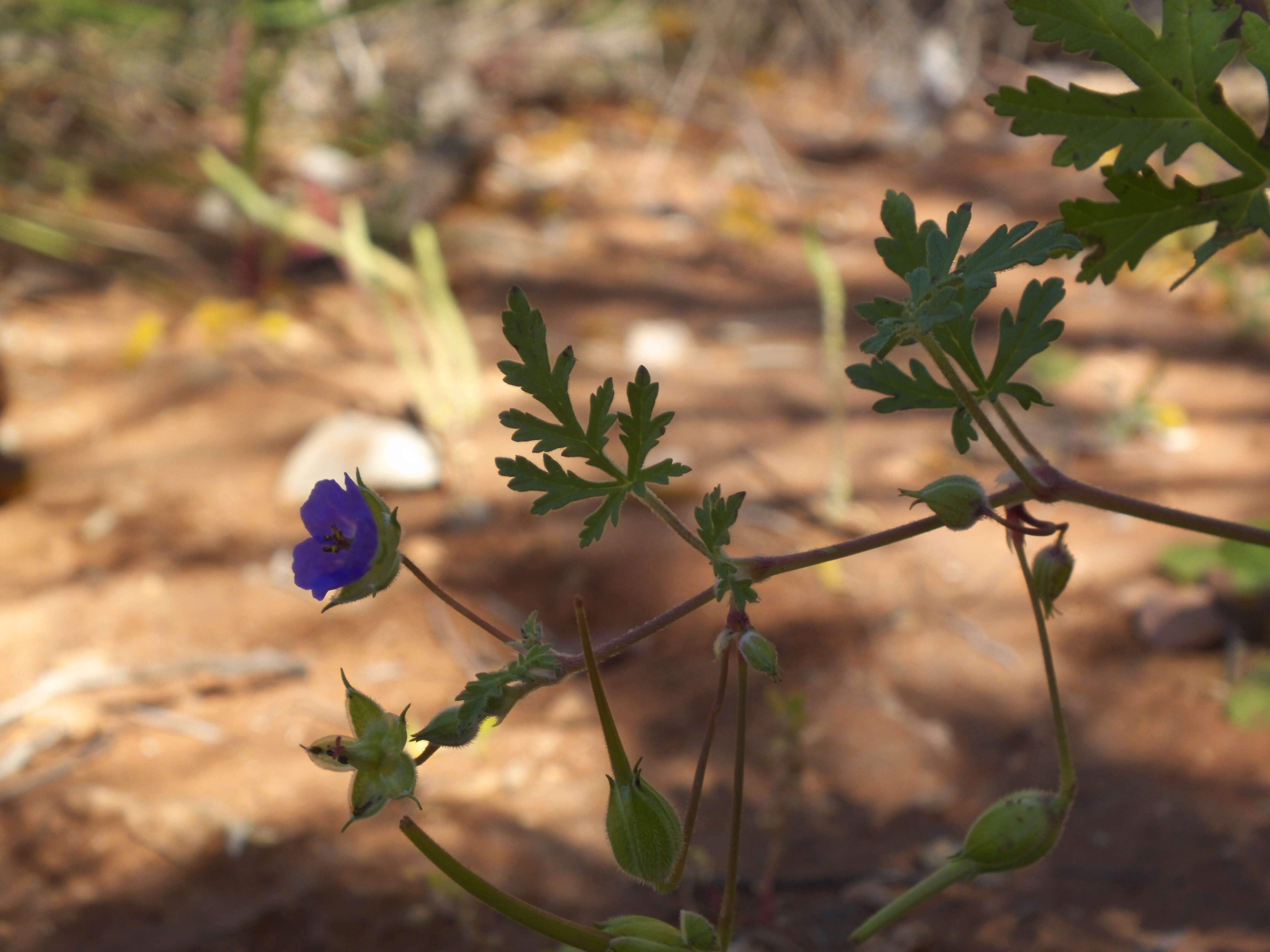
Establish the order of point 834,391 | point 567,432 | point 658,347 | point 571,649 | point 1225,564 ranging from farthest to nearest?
1. point 658,347
2. point 834,391
3. point 571,649
4. point 1225,564
5. point 567,432

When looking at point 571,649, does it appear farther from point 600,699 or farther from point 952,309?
point 952,309

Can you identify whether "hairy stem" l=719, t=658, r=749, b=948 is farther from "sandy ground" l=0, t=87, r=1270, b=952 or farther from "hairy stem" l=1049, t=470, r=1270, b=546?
"sandy ground" l=0, t=87, r=1270, b=952

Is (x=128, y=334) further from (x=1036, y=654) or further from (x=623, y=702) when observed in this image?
(x=1036, y=654)

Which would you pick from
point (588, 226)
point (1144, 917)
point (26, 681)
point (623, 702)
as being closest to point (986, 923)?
point (1144, 917)

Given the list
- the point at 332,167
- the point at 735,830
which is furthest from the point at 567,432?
the point at 332,167

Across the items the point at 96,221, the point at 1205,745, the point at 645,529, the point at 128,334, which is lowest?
the point at 1205,745

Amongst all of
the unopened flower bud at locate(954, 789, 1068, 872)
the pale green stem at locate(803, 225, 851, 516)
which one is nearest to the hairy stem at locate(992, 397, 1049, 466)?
the unopened flower bud at locate(954, 789, 1068, 872)
